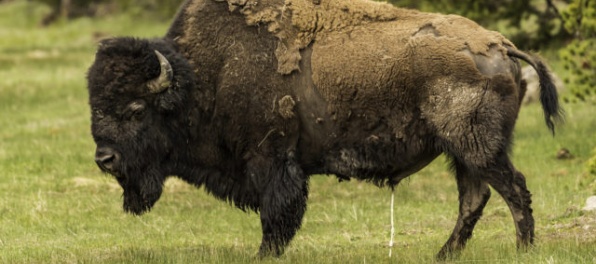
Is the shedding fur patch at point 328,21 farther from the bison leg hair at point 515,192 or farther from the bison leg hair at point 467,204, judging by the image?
the bison leg hair at point 467,204

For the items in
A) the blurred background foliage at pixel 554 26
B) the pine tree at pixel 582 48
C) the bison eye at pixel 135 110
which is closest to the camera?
the bison eye at pixel 135 110

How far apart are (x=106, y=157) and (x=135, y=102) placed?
20.1 inches

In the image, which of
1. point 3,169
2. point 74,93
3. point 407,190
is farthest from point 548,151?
point 74,93

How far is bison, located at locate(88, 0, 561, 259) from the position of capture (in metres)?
7.78

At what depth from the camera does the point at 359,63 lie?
802cm

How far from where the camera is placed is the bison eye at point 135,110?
319 inches

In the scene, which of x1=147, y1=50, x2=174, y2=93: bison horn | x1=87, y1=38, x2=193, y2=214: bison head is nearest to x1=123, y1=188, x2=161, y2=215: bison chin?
x1=87, y1=38, x2=193, y2=214: bison head

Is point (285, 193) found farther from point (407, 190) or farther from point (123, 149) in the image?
point (407, 190)

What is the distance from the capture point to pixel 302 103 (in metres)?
8.19

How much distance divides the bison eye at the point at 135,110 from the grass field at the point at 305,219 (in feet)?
3.79

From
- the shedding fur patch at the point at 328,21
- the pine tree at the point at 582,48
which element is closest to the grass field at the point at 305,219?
the pine tree at the point at 582,48

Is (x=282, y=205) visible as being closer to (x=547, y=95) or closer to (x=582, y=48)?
(x=547, y=95)

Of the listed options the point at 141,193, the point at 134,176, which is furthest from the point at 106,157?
the point at 141,193

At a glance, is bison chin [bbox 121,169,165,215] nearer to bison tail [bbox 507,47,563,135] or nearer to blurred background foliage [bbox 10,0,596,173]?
bison tail [bbox 507,47,563,135]
